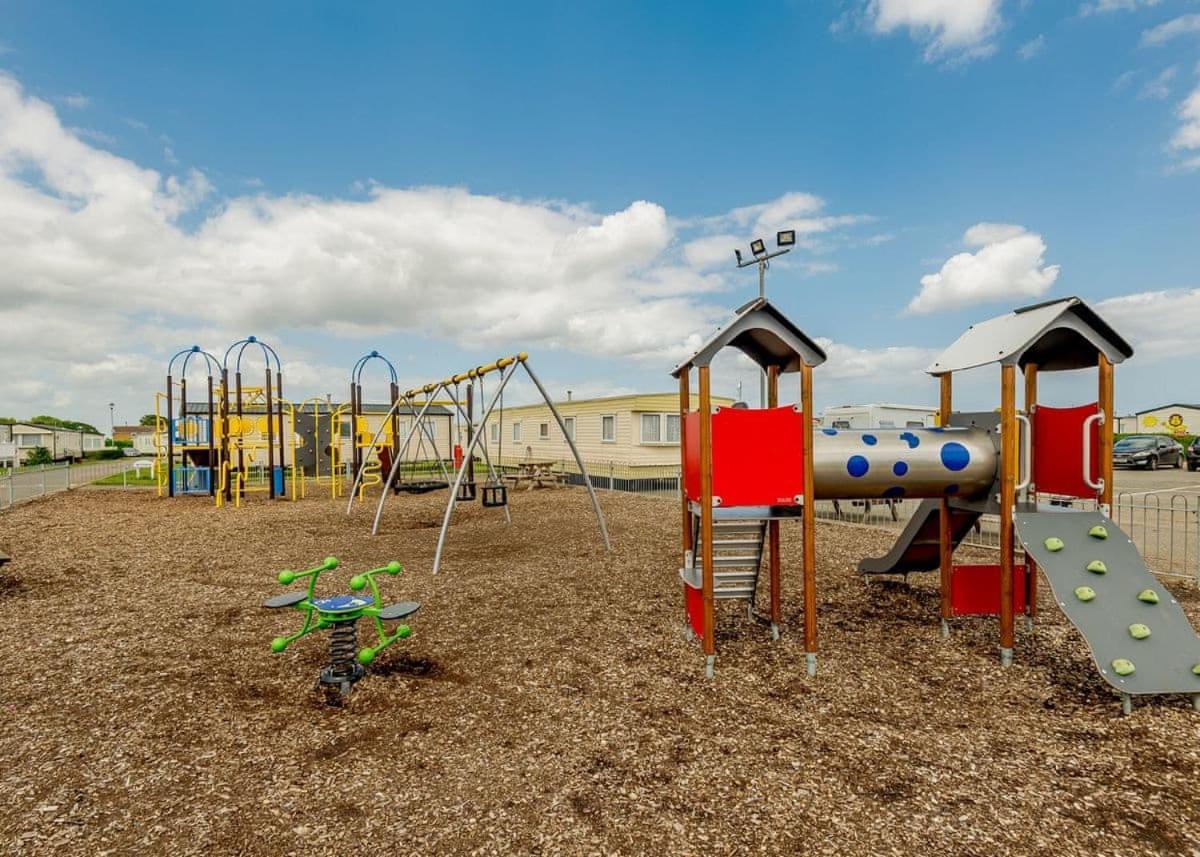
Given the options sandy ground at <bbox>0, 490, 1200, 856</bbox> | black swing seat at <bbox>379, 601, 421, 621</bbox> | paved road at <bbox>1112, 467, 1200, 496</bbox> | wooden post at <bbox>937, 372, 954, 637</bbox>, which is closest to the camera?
sandy ground at <bbox>0, 490, 1200, 856</bbox>

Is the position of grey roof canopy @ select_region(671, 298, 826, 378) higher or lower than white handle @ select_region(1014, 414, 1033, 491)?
higher

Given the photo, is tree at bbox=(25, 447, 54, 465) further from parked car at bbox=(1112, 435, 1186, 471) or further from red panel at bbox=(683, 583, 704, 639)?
parked car at bbox=(1112, 435, 1186, 471)

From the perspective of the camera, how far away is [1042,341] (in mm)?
5840

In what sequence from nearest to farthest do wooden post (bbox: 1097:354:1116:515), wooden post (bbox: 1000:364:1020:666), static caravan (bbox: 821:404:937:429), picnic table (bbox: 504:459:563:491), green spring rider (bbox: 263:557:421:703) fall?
green spring rider (bbox: 263:557:421:703), wooden post (bbox: 1000:364:1020:666), wooden post (bbox: 1097:354:1116:515), picnic table (bbox: 504:459:563:491), static caravan (bbox: 821:404:937:429)

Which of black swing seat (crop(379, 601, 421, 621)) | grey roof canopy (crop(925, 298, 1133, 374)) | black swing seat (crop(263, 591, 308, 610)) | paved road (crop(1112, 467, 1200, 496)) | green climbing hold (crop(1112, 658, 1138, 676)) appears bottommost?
paved road (crop(1112, 467, 1200, 496))

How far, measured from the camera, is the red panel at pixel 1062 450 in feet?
17.9

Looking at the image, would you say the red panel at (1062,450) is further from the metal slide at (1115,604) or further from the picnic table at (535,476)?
the picnic table at (535,476)

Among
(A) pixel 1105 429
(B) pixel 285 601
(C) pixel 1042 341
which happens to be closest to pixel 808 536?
(A) pixel 1105 429

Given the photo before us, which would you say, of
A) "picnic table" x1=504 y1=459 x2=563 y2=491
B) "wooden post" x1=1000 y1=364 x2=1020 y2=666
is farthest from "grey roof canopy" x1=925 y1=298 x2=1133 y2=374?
"picnic table" x1=504 y1=459 x2=563 y2=491

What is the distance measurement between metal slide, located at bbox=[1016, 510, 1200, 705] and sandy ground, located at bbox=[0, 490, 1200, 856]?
0.25 meters

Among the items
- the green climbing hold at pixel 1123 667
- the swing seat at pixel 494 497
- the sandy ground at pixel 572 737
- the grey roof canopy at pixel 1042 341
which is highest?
the grey roof canopy at pixel 1042 341

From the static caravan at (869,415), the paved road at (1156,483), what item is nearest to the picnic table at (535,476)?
the static caravan at (869,415)

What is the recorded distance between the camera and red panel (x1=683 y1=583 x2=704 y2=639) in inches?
206

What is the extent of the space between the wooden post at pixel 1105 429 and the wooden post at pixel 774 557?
8.43 feet
